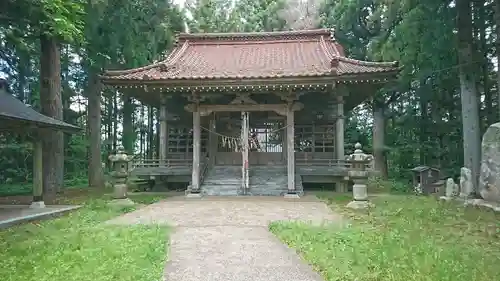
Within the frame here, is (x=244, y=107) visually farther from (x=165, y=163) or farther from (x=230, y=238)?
(x=230, y=238)

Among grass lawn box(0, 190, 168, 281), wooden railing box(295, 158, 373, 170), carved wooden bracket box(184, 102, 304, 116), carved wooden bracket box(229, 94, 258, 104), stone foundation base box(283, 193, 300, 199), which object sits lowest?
stone foundation base box(283, 193, 300, 199)

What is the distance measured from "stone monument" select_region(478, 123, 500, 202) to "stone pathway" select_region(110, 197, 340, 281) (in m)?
3.65

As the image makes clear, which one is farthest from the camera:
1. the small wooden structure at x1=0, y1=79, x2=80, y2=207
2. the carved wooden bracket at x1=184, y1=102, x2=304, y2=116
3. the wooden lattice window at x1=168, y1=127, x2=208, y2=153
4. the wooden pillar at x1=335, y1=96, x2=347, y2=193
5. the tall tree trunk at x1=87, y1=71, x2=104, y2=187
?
the tall tree trunk at x1=87, y1=71, x2=104, y2=187

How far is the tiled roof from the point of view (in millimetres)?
12289

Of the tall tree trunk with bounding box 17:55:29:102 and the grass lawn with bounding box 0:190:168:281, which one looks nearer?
the grass lawn with bounding box 0:190:168:281

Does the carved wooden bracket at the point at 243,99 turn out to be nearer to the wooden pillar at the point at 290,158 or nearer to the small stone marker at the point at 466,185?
the wooden pillar at the point at 290,158

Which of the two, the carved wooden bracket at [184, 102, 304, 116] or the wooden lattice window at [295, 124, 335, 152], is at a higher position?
the carved wooden bracket at [184, 102, 304, 116]

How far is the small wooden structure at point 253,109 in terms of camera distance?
39.7ft

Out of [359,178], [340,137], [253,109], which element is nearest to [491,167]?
[359,178]

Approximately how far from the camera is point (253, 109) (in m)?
12.8

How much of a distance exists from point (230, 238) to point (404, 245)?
7.78ft

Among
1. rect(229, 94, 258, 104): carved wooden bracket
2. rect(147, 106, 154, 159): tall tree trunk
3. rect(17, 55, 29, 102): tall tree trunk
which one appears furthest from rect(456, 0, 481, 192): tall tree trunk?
rect(17, 55, 29, 102): tall tree trunk

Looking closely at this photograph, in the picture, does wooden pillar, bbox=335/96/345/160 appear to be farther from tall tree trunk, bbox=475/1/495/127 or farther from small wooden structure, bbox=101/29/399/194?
tall tree trunk, bbox=475/1/495/127

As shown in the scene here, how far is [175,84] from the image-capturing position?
40.4 ft
